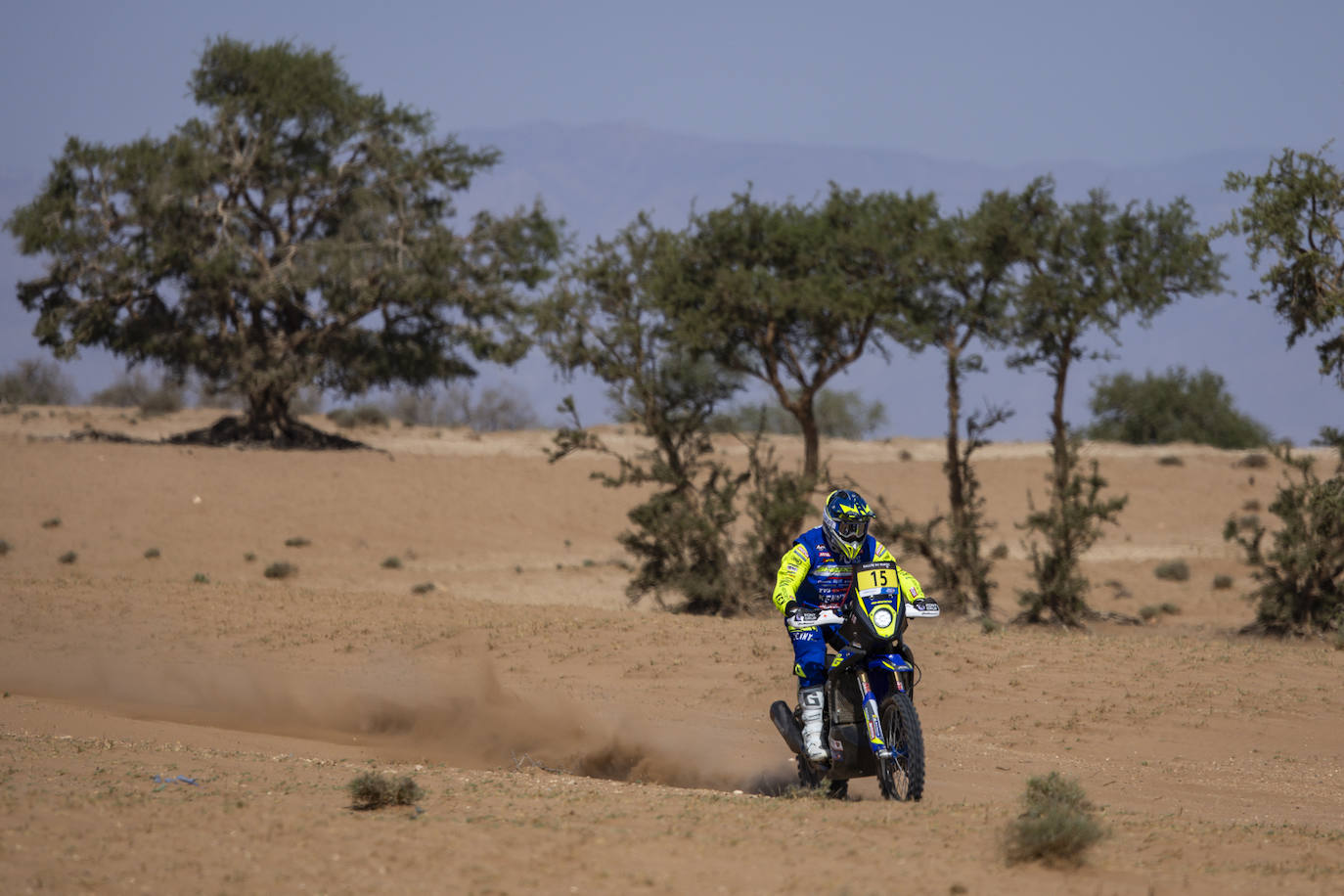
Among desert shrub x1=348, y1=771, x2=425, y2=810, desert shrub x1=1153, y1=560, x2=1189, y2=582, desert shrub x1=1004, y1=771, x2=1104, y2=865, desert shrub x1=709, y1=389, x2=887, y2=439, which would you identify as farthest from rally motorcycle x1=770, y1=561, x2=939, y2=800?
desert shrub x1=709, y1=389, x2=887, y2=439

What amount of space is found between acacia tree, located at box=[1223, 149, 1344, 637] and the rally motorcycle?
471 inches

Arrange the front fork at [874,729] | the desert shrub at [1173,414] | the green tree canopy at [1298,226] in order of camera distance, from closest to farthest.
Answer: the front fork at [874,729]
the green tree canopy at [1298,226]
the desert shrub at [1173,414]

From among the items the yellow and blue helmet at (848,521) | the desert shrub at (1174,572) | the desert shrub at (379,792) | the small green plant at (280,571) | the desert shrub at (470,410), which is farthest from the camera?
the desert shrub at (470,410)

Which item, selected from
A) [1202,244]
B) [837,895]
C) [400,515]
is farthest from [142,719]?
[400,515]

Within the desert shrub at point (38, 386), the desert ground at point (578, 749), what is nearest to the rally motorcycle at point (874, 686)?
the desert ground at point (578, 749)

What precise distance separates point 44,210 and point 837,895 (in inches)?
1610

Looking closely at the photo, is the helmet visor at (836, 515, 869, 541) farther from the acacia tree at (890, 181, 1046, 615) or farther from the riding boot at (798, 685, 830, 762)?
the acacia tree at (890, 181, 1046, 615)

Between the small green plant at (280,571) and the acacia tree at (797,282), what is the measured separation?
12.2m

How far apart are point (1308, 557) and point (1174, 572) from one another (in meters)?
14.3

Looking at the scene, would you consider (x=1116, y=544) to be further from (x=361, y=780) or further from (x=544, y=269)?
(x=361, y=780)

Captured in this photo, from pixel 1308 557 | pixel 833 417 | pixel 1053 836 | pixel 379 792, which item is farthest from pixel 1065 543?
pixel 833 417

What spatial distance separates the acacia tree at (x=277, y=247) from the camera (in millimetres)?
40469

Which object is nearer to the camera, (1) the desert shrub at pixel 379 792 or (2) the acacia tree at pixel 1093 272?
(1) the desert shrub at pixel 379 792

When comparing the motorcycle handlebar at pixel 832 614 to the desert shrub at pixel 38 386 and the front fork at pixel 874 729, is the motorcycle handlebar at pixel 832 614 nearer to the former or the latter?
the front fork at pixel 874 729
